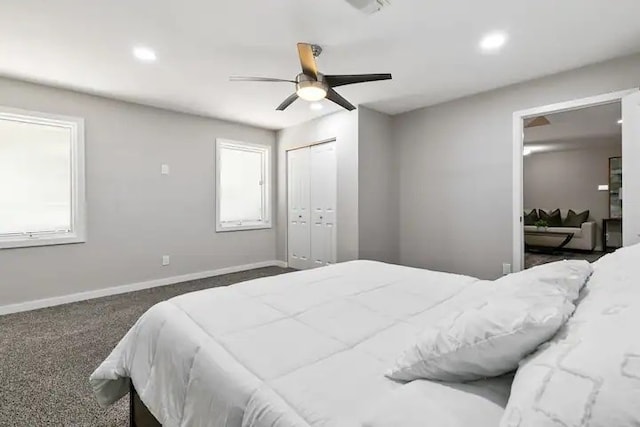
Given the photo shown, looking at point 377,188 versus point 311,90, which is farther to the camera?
point 377,188

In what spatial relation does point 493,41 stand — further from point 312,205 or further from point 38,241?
point 38,241

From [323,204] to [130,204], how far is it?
2644 mm

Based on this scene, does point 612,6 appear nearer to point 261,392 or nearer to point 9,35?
point 261,392

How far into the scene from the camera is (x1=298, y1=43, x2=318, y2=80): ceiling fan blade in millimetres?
2322

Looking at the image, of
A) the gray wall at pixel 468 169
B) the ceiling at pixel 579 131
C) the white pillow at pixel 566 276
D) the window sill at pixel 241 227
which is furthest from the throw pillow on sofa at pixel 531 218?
the white pillow at pixel 566 276

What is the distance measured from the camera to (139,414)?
1.48m

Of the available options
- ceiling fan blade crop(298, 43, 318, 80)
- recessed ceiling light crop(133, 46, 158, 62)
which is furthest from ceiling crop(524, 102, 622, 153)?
recessed ceiling light crop(133, 46, 158, 62)

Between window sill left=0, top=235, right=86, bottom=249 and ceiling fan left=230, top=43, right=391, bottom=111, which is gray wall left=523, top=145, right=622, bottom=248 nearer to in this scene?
ceiling fan left=230, top=43, right=391, bottom=111

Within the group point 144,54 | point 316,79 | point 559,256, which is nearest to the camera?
point 316,79

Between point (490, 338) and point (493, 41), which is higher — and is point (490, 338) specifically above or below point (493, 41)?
below

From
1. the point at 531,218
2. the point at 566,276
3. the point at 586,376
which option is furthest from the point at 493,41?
the point at 531,218

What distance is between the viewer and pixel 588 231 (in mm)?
6383

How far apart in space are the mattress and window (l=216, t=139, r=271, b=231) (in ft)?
11.5

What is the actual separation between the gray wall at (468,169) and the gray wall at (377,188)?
14 centimetres
